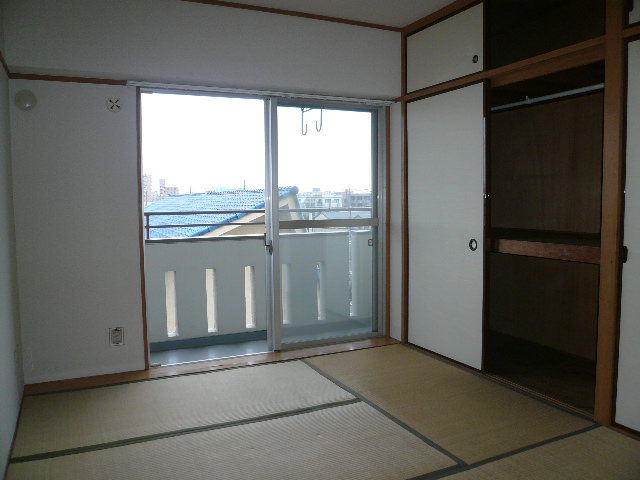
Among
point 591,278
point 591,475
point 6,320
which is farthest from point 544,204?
point 6,320

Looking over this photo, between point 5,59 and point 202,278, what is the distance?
87.1 inches

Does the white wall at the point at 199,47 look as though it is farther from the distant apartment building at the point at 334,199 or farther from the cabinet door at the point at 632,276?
the cabinet door at the point at 632,276

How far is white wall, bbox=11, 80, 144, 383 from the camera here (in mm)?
3121

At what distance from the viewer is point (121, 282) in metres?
3.38

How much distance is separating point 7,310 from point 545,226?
373cm

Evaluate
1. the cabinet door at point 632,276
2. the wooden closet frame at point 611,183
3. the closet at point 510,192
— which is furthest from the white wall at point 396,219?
the cabinet door at point 632,276

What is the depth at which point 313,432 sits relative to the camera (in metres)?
2.52

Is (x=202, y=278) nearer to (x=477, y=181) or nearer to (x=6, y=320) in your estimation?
(x=6, y=320)

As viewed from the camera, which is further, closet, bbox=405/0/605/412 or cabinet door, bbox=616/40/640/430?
closet, bbox=405/0/605/412

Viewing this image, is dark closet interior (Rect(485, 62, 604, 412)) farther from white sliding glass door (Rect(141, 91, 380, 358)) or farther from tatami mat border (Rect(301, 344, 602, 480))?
white sliding glass door (Rect(141, 91, 380, 358))

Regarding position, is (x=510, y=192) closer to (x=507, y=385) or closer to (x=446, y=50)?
(x=446, y=50)

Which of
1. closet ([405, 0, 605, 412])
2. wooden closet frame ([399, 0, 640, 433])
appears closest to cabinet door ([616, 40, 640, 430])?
wooden closet frame ([399, 0, 640, 433])

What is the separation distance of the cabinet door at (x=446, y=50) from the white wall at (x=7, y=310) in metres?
2.77

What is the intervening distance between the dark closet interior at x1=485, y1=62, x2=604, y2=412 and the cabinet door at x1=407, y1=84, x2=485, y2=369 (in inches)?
3.9
